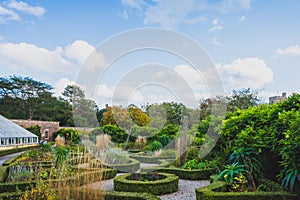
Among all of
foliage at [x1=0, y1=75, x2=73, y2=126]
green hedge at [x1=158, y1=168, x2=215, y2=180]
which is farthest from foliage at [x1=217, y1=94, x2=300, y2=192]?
foliage at [x1=0, y1=75, x2=73, y2=126]

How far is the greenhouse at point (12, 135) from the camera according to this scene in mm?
16475

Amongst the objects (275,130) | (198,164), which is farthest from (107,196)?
(198,164)

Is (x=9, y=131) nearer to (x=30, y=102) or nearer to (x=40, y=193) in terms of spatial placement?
(x=30, y=102)

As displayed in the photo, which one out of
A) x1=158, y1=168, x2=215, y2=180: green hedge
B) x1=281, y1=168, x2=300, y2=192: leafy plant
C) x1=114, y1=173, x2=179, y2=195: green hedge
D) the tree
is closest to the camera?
x1=281, y1=168, x2=300, y2=192: leafy plant

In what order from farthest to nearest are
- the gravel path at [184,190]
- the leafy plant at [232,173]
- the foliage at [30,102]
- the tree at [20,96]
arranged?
the foliage at [30,102] → the tree at [20,96] → the gravel path at [184,190] → the leafy plant at [232,173]

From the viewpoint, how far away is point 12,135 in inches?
685

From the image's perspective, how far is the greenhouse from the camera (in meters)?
16.5

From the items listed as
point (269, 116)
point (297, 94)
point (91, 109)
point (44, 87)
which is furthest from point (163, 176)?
point (44, 87)

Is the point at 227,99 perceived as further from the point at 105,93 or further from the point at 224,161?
the point at 224,161

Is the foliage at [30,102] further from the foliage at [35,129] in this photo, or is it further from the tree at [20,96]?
the foliage at [35,129]

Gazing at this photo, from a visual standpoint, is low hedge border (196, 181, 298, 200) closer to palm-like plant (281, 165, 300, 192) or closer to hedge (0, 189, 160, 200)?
palm-like plant (281, 165, 300, 192)

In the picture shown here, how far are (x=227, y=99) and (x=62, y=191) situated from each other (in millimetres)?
16940

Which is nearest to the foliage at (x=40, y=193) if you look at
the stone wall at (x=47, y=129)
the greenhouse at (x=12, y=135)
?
the greenhouse at (x=12, y=135)

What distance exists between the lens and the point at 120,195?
15.9 feet
